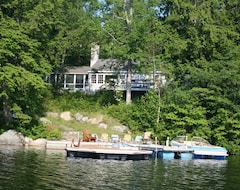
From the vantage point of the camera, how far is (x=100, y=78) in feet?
174

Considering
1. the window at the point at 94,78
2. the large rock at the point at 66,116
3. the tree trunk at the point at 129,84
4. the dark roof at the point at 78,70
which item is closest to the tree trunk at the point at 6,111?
the large rock at the point at 66,116

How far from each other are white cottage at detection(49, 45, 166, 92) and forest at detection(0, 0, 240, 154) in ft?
5.72

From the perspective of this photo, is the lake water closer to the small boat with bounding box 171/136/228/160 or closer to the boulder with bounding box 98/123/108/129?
the small boat with bounding box 171/136/228/160

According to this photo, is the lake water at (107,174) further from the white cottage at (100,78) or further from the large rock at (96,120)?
the white cottage at (100,78)

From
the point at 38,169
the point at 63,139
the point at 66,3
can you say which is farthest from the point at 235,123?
the point at 66,3

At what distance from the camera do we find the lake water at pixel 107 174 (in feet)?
62.5

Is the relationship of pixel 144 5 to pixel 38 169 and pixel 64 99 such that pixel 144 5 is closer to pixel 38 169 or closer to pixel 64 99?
pixel 64 99

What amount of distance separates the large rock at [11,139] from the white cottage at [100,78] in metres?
14.6

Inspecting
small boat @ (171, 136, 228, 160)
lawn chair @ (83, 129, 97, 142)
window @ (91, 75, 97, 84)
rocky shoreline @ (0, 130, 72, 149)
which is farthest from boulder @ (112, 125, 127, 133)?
window @ (91, 75, 97, 84)

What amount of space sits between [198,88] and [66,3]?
21717mm

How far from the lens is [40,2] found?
131 ft

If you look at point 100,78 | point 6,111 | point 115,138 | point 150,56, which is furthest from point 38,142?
point 100,78

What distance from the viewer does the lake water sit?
19.0 meters

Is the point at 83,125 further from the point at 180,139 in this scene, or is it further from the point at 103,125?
the point at 180,139
